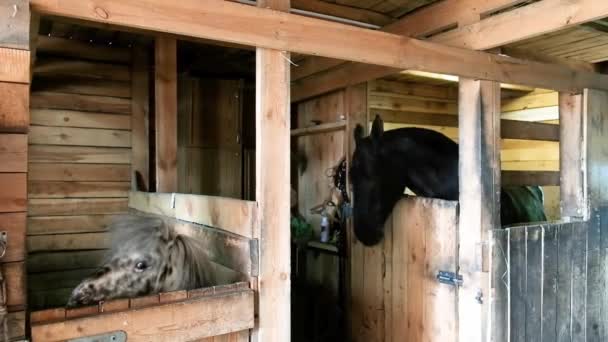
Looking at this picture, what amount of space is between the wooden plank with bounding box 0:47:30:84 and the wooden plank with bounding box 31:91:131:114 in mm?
2114

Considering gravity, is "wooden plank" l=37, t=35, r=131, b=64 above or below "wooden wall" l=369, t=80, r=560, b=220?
above

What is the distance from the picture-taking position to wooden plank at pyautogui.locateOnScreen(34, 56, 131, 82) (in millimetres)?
2881

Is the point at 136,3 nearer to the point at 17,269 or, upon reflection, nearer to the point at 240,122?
the point at 17,269

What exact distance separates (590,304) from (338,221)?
159 centimetres

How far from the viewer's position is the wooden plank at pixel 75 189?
9.26ft

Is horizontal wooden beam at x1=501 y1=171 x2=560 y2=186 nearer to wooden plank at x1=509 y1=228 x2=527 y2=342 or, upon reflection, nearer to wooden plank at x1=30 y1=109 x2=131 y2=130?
wooden plank at x1=509 y1=228 x2=527 y2=342

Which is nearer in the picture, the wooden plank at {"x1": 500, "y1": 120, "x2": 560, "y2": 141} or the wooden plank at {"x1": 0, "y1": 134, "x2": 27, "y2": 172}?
the wooden plank at {"x1": 0, "y1": 134, "x2": 27, "y2": 172}

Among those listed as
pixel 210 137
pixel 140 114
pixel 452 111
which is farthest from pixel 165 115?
pixel 452 111

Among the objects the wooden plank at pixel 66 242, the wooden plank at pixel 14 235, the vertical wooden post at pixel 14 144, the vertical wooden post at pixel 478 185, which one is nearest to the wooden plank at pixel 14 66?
the vertical wooden post at pixel 14 144

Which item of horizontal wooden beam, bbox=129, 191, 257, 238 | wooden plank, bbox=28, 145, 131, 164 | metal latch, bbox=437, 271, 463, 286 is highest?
wooden plank, bbox=28, 145, 131, 164

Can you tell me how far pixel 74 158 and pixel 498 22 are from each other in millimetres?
2742

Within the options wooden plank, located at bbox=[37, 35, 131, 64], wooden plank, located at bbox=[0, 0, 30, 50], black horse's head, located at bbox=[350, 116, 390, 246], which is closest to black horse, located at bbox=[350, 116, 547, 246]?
black horse's head, located at bbox=[350, 116, 390, 246]

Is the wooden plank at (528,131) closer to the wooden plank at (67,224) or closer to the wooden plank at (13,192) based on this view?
the wooden plank at (13,192)

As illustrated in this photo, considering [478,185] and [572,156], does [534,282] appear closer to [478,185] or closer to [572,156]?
[478,185]
